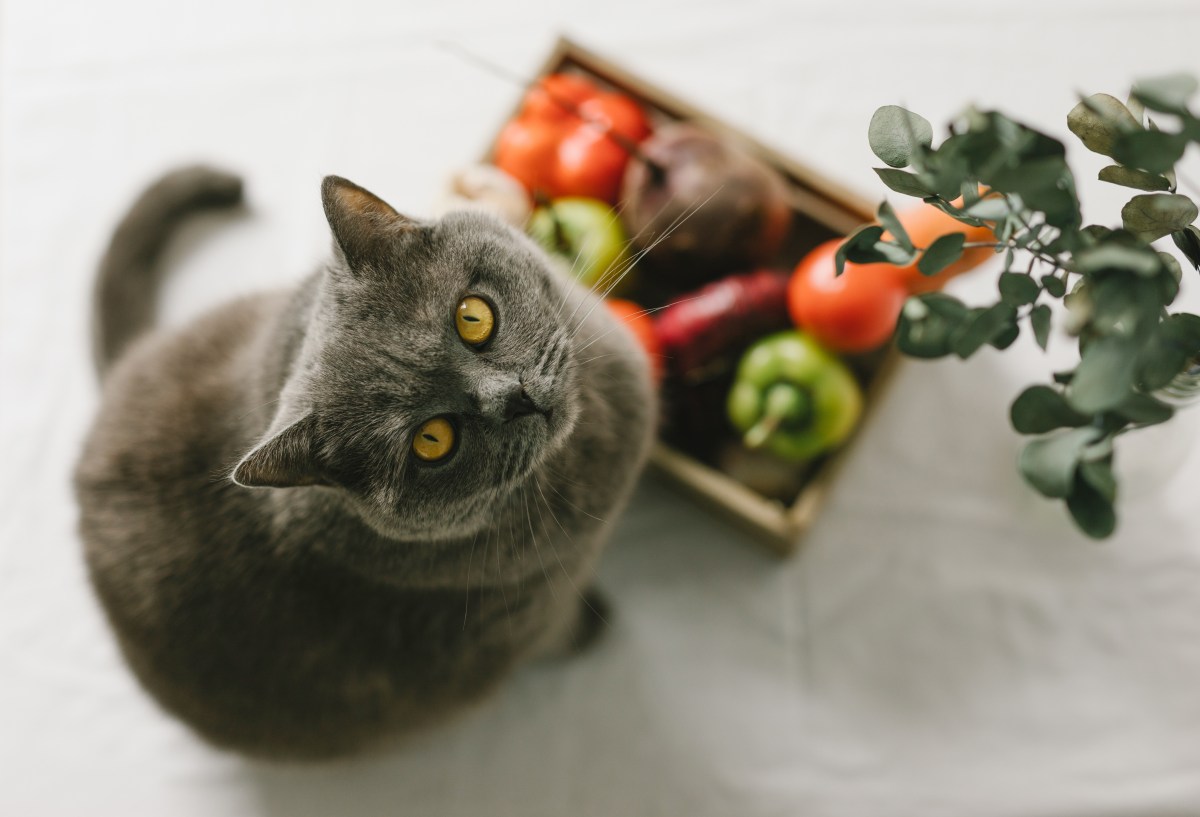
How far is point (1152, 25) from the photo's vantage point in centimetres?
107

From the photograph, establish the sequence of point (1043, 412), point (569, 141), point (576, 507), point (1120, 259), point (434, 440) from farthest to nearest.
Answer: point (569, 141) < point (576, 507) < point (434, 440) < point (1043, 412) < point (1120, 259)

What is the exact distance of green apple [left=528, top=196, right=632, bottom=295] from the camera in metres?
0.91

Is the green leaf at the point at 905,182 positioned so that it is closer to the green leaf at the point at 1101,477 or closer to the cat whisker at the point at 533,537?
the green leaf at the point at 1101,477

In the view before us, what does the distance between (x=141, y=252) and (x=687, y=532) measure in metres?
0.78

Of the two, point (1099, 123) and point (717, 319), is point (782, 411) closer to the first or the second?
point (717, 319)

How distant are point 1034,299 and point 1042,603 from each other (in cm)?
62

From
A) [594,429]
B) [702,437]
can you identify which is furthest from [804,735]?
[594,429]

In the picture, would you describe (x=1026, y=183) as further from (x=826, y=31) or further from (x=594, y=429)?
(x=826, y=31)

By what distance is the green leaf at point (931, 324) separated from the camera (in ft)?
1.73

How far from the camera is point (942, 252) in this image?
1.69 ft

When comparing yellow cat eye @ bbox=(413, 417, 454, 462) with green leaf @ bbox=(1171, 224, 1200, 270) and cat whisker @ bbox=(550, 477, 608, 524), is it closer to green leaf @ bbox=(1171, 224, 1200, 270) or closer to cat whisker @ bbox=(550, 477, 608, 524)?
cat whisker @ bbox=(550, 477, 608, 524)

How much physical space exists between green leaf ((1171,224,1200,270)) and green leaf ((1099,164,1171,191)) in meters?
0.04

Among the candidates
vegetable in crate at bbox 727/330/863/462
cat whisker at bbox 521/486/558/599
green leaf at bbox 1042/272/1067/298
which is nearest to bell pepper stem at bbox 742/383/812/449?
vegetable in crate at bbox 727/330/863/462

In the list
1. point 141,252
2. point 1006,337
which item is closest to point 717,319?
point 1006,337
